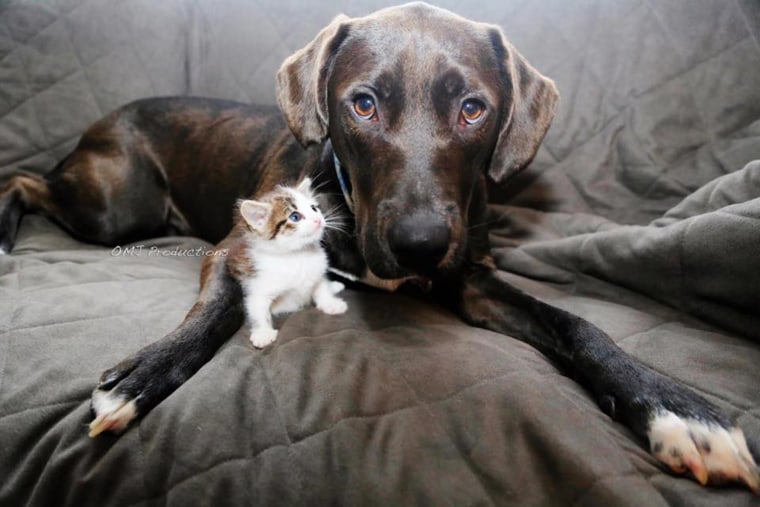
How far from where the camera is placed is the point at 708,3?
202 cm

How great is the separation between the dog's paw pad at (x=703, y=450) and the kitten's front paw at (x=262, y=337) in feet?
2.94

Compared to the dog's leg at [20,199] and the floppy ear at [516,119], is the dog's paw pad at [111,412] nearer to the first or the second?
the floppy ear at [516,119]

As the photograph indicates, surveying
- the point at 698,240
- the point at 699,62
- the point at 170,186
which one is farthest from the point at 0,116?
the point at 699,62

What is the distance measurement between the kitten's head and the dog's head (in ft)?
0.47

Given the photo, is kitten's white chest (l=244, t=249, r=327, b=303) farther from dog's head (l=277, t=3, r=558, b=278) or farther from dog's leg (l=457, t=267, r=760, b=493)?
dog's leg (l=457, t=267, r=760, b=493)

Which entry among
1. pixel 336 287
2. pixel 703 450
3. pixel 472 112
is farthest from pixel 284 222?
pixel 703 450

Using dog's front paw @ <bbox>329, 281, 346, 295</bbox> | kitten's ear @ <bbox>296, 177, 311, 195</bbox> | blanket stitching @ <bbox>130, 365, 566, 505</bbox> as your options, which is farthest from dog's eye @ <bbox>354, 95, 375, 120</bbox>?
blanket stitching @ <bbox>130, 365, 566, 505</bbox>

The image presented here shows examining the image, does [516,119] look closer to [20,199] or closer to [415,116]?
[415,116]

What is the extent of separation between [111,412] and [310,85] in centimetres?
111

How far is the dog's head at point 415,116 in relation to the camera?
1.33m

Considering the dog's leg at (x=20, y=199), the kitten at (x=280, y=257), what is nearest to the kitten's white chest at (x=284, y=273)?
the kitten at (x=280, y=257)

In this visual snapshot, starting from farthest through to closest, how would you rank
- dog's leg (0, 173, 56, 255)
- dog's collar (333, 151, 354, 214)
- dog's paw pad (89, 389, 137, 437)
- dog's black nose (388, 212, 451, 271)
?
dog's leg (0, 173, 56, 255) → dog's collar (333, 151, 354, 214) → dog's black nose (388, 212, 451, 271) → dog's paw pad (89, 389, 137, 437)

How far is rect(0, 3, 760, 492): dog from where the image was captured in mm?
1092

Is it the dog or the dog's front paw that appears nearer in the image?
the dog
